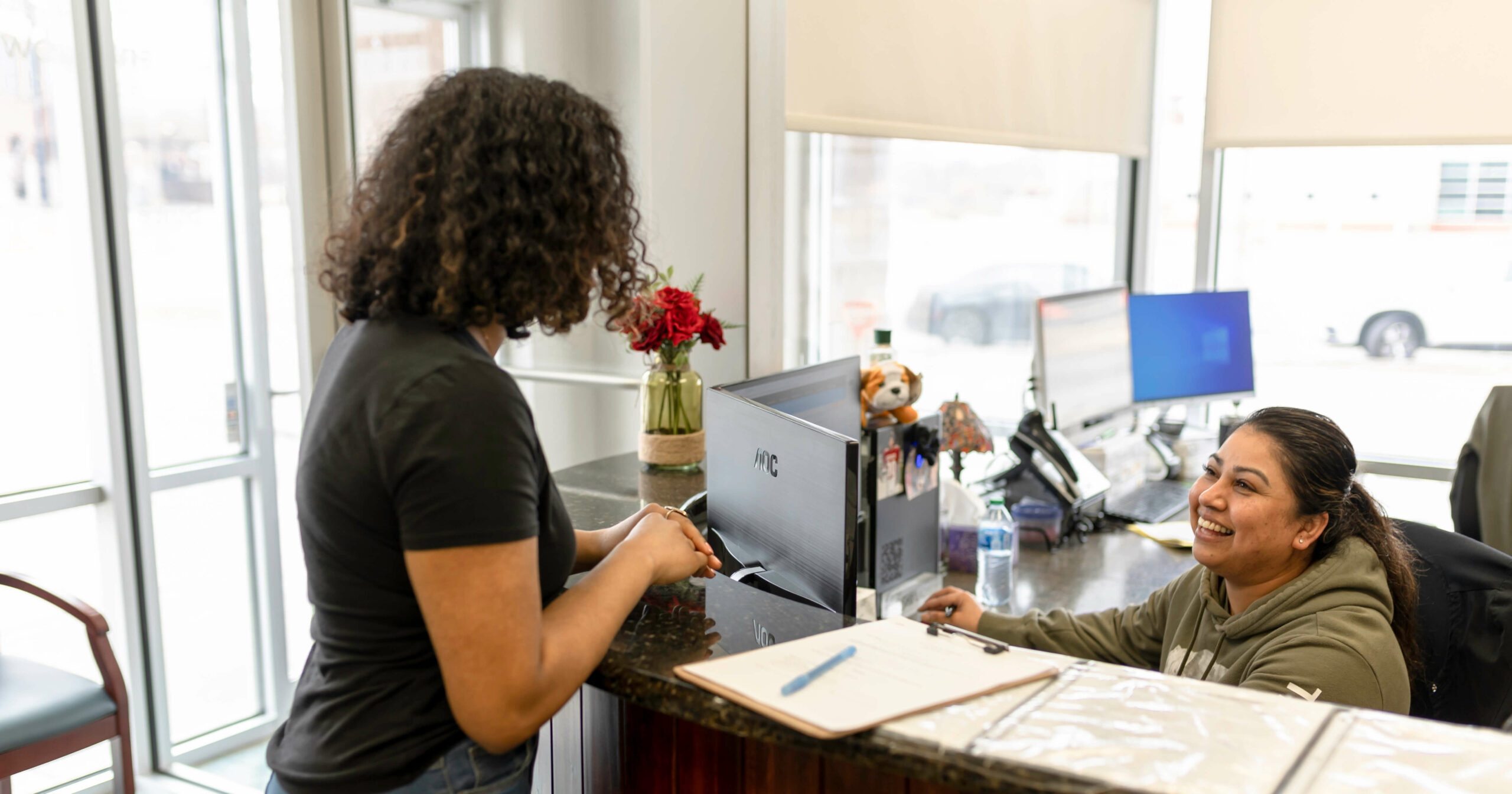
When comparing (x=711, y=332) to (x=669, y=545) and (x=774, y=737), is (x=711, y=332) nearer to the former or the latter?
(x=669, y=545)

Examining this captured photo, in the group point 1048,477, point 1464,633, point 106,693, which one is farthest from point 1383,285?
point 106,693

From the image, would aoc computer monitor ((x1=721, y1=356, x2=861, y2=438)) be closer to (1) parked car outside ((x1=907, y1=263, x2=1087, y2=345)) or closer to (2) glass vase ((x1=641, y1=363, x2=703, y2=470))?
(2) glass vase ((x1=641, y1=363, x2=703, y2=470))

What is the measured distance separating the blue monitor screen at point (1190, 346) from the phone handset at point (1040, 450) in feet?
2.63

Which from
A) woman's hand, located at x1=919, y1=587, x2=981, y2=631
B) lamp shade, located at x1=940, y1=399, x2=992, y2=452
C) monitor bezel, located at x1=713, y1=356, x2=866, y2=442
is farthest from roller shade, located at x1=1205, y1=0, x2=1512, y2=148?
woman's hand, located at x1=919, y1=587, x2=981, y2=631

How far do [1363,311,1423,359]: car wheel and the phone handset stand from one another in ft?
5.22

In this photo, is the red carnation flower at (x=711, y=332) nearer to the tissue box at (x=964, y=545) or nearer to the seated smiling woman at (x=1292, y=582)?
the tissue box at (x=964, y=545)

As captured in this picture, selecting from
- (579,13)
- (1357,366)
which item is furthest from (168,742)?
(1357,366)

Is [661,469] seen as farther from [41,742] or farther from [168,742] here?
[168,742]

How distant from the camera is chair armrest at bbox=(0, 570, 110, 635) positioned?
7.60 ft

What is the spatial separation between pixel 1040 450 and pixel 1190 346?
3.42 feet

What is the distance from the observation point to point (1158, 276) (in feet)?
13.3

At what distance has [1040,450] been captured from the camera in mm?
2686

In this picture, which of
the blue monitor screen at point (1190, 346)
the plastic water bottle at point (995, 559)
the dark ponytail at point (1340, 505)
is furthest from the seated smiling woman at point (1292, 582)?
the blue monitor screen at point (1190, 346)

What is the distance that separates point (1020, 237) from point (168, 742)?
11.4ft
